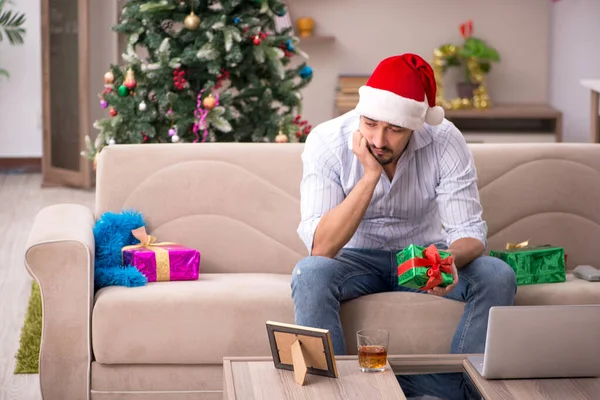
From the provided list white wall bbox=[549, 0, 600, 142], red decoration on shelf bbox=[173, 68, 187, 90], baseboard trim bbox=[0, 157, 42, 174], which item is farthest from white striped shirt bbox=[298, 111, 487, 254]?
baseboard trim bbox=[0, 157, 42, 174]

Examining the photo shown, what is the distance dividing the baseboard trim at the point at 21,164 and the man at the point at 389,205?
493 cm

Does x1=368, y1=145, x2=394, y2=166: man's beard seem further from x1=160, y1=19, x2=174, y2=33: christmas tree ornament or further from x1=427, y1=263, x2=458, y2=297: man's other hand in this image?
x1=160, y1=19, x2=174, y2=33: christmas tree ornament

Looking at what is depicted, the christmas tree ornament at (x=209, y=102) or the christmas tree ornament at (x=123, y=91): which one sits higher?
the christmas tree ornament at (x=123, y=91)

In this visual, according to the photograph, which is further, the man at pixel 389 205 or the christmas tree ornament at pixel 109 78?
the christmas tree ornament at pixel 109 78

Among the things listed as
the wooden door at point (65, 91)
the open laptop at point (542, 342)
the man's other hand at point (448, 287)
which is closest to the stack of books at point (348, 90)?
the wooden door at point (65, 91)

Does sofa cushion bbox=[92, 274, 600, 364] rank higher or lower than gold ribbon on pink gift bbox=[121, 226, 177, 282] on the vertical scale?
lower

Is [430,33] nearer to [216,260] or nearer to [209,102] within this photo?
[209,102]

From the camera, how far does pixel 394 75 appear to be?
100 inches

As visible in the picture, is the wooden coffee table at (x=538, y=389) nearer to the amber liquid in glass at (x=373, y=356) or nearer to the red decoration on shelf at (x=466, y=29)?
the amber liquid in glass at (x=373, y=356)

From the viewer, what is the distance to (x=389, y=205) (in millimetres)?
2711

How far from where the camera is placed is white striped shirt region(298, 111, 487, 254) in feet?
8.65

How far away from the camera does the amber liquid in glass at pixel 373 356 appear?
6.52 feet

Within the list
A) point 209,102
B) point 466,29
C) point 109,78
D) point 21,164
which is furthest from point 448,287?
point 21,164

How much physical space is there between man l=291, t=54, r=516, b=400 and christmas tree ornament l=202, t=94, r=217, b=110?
113 cm
